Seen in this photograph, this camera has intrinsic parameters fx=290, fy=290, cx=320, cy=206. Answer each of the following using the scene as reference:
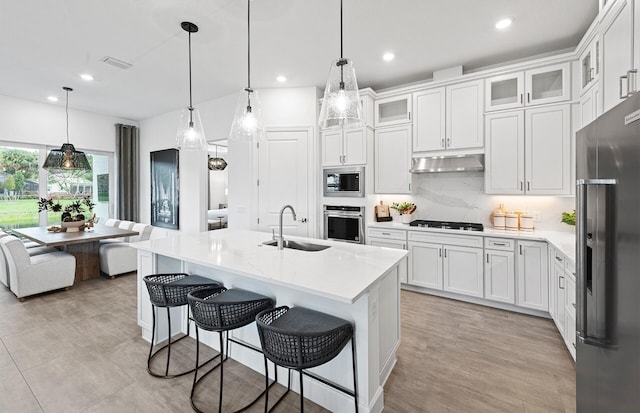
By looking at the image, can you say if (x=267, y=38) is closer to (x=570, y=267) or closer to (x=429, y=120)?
(x=429, y=120)

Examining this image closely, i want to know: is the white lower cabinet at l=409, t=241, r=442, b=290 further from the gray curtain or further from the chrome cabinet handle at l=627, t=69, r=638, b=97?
the gray curtain

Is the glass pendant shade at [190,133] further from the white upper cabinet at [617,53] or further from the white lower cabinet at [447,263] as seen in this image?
the white upper cabinet at [617,53]

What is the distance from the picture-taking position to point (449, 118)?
361cm

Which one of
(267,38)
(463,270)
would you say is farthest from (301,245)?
(267,38)

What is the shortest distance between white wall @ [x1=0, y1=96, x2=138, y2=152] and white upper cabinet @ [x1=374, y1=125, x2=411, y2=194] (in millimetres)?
5610

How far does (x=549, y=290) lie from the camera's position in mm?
2953

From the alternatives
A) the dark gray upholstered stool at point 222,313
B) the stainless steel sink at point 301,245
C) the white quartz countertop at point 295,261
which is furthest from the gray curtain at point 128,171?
the dark gray upholstered stool at point 222,313

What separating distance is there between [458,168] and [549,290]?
1.57 meters

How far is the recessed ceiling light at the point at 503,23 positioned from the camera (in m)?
2.67

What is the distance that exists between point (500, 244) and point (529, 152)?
1.07 m

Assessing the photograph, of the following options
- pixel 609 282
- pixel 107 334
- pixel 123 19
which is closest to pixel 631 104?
pixel 609 282

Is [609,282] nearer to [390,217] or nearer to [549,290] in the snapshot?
[549,290]

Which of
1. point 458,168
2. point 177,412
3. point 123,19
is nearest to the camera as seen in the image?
point 177,412

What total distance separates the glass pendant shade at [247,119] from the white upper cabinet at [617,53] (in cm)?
238
